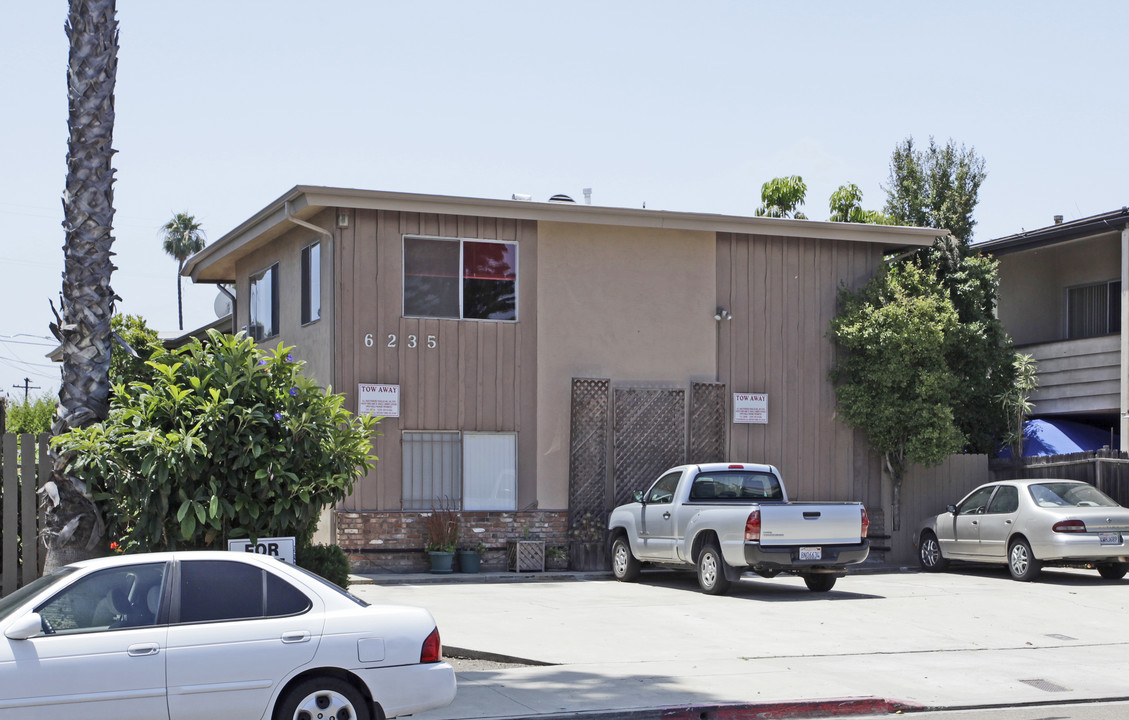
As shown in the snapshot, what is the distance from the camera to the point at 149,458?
10.5m

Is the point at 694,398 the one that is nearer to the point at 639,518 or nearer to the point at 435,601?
the point at 639,518

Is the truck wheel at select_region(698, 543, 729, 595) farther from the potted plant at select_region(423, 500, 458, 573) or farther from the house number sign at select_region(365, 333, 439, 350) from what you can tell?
the house number sign at select_region(365, 333, 439, 350)

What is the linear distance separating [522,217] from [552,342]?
2140mm

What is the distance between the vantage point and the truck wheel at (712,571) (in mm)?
16453

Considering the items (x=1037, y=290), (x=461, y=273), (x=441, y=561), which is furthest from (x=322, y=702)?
(x=1037, y=290)

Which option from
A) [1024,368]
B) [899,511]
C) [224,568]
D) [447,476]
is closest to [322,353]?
[447,476]

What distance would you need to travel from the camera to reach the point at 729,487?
17.5m

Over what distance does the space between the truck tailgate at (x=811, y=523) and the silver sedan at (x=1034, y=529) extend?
11.5 ft

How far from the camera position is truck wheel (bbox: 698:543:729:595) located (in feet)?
54.0

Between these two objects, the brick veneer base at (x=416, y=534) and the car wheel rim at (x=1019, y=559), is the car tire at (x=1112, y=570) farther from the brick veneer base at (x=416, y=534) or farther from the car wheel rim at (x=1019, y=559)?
the brick veneer base at (x=416, y=534)

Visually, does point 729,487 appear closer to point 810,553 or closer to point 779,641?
point 810,553

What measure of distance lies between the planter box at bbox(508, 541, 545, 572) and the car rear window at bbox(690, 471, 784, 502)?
10.8 ft

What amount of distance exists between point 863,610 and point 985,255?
555 inches

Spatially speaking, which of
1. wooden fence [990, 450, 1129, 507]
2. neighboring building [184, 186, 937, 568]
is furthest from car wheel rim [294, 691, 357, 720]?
wooden fence [990, 450, 1129, 507]
